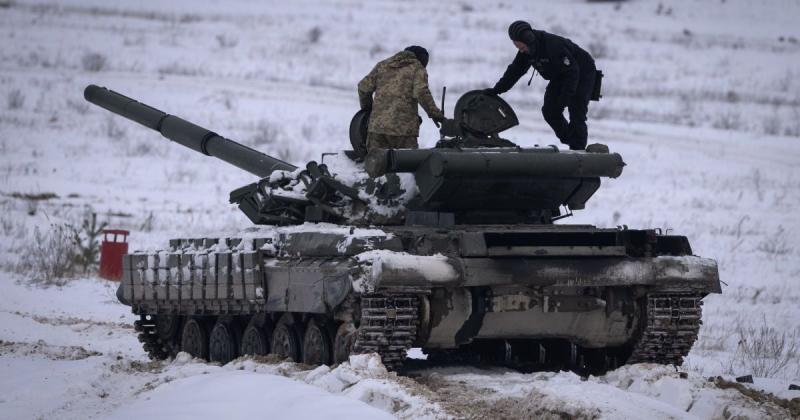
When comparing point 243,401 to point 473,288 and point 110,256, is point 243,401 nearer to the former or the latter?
point 473,288

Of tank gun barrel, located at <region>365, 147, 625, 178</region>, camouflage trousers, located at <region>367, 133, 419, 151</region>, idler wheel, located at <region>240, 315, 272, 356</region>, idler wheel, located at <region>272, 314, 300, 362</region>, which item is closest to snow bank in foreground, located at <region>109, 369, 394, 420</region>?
idler wheel, located at <region>272, 314, 300, 362</region>

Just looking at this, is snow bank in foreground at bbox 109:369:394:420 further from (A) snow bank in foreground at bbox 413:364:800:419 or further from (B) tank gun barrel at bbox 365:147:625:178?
(B) tank gun barrel at bbox 365:147:625:178

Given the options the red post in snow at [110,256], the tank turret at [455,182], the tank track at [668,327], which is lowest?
the tank track at [668,327]

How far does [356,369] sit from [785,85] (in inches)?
1341

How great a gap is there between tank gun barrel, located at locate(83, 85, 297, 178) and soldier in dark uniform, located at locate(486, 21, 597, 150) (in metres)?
2.78

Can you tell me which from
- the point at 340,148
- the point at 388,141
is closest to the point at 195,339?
the point at 388,141

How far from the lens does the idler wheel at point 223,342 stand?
13.7 metres

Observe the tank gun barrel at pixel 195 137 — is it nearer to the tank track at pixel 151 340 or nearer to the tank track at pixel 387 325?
the tank track at pixel 151 340

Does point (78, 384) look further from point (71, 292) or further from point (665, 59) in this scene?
point (665, 59)

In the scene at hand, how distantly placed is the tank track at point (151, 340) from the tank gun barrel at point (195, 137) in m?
1.95

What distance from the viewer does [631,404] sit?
921 centimetres

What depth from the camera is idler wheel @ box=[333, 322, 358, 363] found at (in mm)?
10891

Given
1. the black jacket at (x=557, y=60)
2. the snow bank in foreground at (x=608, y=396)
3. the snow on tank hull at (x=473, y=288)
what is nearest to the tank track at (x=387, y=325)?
the snow on tank hull at (x=473, y=288)

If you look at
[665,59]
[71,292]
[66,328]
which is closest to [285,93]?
[665,59]
